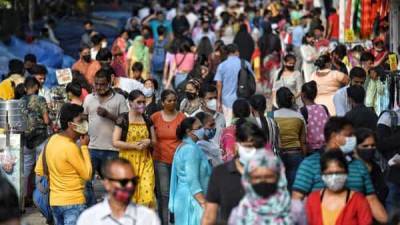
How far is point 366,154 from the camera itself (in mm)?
10430

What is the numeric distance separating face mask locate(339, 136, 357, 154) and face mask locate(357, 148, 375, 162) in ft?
0.95

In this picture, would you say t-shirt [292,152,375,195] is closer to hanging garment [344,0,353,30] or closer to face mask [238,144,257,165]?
face mask [238,144,257,165]

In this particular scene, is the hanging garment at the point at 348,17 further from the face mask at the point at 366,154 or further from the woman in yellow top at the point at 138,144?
the face mask at the point at 366,154

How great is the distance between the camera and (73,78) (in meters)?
17.2

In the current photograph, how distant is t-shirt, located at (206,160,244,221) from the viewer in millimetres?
9266

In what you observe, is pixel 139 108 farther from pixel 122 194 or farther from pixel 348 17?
pixel 348 17

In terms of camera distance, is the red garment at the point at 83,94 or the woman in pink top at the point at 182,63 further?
the woman in pink top at the point at 182,63

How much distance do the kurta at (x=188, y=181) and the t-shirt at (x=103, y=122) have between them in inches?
60.9

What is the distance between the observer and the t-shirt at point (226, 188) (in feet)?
30.4

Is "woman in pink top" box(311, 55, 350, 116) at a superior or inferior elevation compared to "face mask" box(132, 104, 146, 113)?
superior

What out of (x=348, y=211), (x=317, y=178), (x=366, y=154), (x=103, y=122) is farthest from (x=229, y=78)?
(x=348, y=211)

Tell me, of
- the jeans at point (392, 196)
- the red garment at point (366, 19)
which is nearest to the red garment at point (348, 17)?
the red garment at point (366, 19)

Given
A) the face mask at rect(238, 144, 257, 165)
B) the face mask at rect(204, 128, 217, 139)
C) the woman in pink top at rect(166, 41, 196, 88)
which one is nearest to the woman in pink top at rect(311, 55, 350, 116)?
the face mask at rect(204, 128, 217, 139)

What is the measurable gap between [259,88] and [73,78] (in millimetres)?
10333
